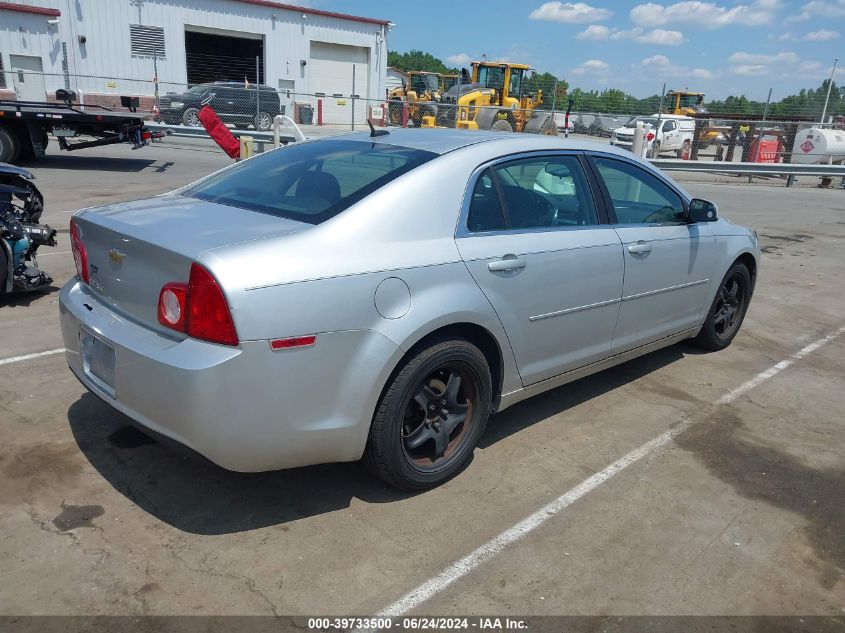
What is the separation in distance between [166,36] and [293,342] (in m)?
33.9

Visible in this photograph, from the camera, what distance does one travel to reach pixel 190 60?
35594mm

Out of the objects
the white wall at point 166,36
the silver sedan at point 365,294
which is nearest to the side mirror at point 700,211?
the silver sedan at point 365,294

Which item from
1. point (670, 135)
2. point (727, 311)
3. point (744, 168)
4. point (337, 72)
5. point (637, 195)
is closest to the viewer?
point (637, 195)

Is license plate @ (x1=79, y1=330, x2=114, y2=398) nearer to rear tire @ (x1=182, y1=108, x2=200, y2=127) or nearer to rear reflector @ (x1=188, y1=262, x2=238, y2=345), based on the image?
rear reflector @ (x1=188, y1=262, x2=238, y2=345)

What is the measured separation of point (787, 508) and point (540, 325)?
5.02ft

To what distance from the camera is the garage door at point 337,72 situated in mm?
36406

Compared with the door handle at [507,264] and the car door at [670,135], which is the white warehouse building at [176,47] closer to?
the car door at [670,135]

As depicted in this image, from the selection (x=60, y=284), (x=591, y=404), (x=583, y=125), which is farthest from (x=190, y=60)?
(x=591, y=404)

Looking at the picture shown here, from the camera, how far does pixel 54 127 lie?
47.2 feet

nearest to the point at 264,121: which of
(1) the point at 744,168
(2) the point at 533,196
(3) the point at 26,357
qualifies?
(1) the point at 744,168

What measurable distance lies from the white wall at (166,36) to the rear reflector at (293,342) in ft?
84.2

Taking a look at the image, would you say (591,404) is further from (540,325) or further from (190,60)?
(190,60)

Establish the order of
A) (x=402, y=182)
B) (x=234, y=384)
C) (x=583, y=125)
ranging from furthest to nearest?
(x=583, y=125) < (x=402, y=182) < (x=234, y=384)

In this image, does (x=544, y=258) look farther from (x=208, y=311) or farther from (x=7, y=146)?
(x=7, y=146)
